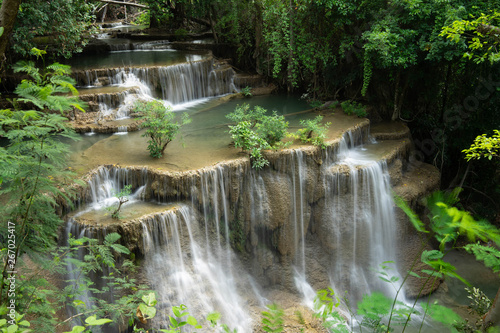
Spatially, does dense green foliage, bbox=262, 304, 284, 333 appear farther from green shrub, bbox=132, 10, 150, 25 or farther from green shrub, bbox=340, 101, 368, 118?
green shrub, bbox=132, 10, 150, 25

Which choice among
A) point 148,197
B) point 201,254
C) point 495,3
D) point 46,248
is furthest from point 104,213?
point 495,3

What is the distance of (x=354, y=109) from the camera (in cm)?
1143

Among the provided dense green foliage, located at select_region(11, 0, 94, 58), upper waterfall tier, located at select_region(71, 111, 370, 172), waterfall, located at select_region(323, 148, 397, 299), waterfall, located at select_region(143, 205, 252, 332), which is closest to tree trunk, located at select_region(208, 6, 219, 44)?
dense green foliage, located at select_region(11, 0, 94, 58)

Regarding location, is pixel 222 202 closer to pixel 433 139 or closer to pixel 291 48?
pixel 291 48

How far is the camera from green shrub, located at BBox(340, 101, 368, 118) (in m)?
11.3

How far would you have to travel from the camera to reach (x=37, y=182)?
3482 millimetres

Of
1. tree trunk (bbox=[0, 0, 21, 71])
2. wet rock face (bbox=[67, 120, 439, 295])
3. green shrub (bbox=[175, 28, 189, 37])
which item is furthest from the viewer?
green shrub (bbox=[175, 28, 189, 37])

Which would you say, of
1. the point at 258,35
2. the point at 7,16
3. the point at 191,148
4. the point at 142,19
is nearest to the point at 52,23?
the point at 191,148

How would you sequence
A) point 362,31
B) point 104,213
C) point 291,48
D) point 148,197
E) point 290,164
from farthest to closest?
point 291,48
point 362,31
point 290,164
point 148,197
point 104,213

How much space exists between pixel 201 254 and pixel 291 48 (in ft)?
24.2

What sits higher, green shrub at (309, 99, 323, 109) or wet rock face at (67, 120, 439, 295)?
green shrub at (309, 99, 323, 109)

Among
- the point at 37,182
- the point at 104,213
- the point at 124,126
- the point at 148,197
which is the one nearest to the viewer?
the point at 37,182

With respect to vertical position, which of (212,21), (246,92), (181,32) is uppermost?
(212,21)

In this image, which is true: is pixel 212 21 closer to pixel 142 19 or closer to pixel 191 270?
pixel 142 19
